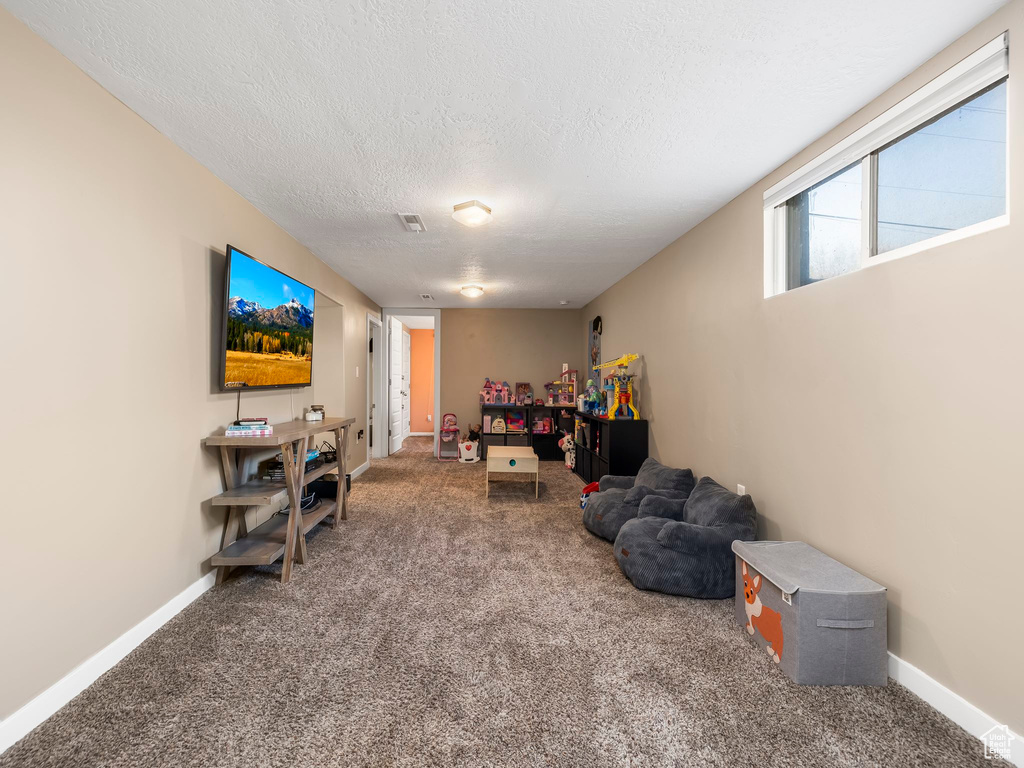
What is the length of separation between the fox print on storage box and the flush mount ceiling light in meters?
2.41

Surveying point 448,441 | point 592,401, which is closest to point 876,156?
point 592,401

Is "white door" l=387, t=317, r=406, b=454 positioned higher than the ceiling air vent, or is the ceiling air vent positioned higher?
the ceiling air vent

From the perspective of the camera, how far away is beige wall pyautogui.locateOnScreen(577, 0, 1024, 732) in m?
1.46

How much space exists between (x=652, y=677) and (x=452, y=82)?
2.43m

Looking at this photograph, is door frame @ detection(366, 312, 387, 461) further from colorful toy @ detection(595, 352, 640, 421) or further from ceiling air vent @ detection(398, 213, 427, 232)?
colorful toy @ detection(595, 352, 640, 421)

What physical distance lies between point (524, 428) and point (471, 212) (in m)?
4.51

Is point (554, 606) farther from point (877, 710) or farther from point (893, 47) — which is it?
point (893, 47)

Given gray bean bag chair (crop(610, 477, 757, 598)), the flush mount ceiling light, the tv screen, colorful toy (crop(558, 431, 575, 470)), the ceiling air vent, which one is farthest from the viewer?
colorful toy (crop(558, 431, 575, 470))

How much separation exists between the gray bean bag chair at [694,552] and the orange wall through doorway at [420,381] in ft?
24.4

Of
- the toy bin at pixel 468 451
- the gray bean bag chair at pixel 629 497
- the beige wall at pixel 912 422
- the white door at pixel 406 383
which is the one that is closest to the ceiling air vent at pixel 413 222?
the beige wall at pixel 912 422

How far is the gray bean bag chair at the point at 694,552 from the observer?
2.53 m

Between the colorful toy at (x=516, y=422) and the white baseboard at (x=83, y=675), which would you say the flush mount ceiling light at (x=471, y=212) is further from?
the colorful toy at (x=516, y=422)

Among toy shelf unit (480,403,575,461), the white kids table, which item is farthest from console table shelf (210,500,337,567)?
toy shelf unit (480,403,575,461)

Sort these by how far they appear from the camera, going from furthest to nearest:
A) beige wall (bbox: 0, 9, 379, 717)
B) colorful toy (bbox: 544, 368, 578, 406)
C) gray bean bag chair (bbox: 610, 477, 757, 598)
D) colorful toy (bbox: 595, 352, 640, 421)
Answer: colorful toy (bbox: 544, 368, 578, 406), colorful toy (bbox: 595, 352, 640, 421), gray bean bag chair (bbox: 610, 477, 757, 598), beige wall (bbox: 0, 9, 379, 717)
